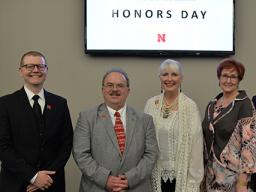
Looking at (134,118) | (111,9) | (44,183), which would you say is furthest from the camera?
(111,9)

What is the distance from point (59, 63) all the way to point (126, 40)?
0.57 metres

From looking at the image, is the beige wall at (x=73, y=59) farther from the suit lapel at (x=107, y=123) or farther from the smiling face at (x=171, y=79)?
the suit lapel at (x=107, y=123)

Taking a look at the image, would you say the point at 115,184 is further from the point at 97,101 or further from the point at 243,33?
the point at 243,33

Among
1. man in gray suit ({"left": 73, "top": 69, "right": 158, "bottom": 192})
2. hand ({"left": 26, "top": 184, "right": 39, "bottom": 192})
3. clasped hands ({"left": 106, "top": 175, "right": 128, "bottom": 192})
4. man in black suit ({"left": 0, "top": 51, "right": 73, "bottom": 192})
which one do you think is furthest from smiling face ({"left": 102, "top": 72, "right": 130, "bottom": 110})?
hand ({"left": 26, "top": 184, "right": 39, "bottom": 192})

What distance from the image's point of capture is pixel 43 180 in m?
2.20

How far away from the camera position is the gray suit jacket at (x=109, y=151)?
225 cm

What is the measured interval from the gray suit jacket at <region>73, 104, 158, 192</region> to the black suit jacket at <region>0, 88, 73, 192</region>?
14 centimetres

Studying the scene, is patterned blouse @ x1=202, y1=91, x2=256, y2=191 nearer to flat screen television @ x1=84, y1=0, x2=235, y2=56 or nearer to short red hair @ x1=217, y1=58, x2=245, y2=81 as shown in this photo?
short red hair @ x1=217, y1=58, x2=245, y2=81

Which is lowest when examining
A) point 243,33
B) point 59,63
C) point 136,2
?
point 59,63

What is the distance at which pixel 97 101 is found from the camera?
3352 millimetres

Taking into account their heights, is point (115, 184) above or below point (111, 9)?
below

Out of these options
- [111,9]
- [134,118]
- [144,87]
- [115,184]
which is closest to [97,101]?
[144,87]

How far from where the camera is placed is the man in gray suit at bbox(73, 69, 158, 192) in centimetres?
225

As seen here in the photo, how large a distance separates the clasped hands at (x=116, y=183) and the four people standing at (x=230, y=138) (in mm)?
598
